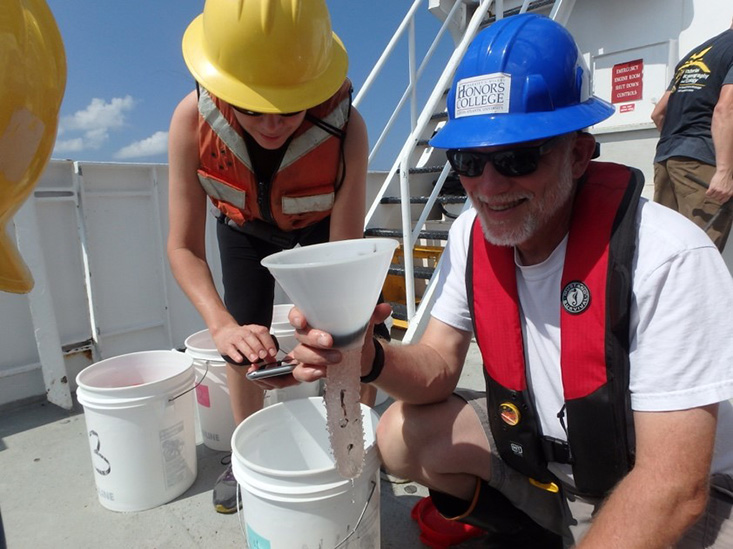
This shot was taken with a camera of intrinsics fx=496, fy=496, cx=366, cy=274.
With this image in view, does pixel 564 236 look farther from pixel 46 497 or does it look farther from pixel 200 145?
pixel 46 497

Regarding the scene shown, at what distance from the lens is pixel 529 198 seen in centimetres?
125

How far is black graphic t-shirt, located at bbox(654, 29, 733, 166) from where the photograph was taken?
9.25ft

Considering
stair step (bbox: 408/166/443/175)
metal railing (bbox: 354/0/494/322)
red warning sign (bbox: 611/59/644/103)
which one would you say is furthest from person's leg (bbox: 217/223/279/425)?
red warning sign (bbox: 611/59/644/103)

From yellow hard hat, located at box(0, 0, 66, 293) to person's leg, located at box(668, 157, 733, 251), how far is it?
328cm

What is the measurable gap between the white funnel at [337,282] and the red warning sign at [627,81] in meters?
4.32

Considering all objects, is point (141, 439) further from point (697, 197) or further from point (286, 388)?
point (697, 197)

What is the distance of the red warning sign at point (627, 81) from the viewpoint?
14.4 feet

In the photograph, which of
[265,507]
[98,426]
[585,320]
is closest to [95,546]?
[98,426]

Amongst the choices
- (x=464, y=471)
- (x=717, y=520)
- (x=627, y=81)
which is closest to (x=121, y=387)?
(x=464, y=471)

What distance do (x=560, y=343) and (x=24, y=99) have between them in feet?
4.00

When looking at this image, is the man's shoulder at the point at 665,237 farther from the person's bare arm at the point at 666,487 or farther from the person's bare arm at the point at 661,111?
the person's bare arm at the point at 661,111

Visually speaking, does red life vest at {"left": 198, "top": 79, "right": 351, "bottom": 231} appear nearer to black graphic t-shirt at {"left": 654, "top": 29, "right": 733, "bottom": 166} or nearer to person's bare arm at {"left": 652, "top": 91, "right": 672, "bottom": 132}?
black graphic t-shirt at {"left": 654, "top": 29, "right": 733, "bottom": 166}

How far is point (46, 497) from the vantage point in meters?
2.04

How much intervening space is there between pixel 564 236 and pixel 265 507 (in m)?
1.06
